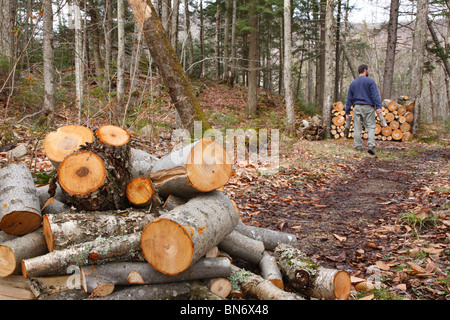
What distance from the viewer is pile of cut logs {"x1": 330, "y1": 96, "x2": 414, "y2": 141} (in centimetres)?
1184

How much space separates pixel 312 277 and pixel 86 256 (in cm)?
166

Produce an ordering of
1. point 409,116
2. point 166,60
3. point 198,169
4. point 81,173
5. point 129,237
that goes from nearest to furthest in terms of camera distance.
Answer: point 129,237, point 81,173, point 198,169, point 166,60, point 409,116

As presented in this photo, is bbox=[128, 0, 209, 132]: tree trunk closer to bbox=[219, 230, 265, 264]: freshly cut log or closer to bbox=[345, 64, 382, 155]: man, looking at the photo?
bbox=[219, 230, 265, 264]: freshly cut log

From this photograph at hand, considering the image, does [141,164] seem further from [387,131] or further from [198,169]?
[387,131]

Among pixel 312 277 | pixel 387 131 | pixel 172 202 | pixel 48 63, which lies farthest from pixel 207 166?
pixel 387 131

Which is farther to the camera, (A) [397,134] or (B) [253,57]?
(B) [253,57]

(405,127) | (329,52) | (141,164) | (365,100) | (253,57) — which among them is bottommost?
(141,164)

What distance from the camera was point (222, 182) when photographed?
98.4 inches

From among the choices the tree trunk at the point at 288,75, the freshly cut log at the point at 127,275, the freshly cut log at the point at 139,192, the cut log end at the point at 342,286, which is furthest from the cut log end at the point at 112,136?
the tree trunk at the point at 288,75

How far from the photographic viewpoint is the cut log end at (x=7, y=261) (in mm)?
1923

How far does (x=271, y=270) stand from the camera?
245 cm
